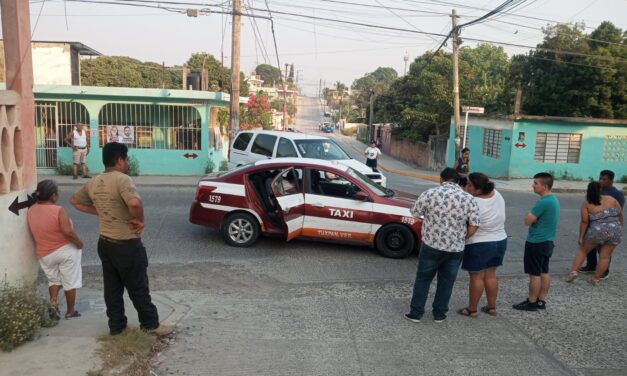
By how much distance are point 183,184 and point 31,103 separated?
421 inches

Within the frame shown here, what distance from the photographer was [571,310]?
6.37m

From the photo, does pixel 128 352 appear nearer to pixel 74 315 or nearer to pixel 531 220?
pixel 74 315

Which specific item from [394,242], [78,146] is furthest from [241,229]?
[78,146]

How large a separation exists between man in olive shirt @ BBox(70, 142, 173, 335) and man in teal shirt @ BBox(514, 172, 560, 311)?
13.6 ft

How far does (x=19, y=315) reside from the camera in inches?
179

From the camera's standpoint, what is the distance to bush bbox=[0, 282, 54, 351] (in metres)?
4.47

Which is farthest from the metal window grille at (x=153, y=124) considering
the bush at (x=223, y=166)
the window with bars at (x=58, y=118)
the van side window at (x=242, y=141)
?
the van side window at (x=242, y=141)

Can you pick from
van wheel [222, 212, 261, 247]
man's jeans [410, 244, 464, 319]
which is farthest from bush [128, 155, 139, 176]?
man's jeans [410, 244, 464, 319]

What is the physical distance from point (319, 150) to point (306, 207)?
16.6 feet

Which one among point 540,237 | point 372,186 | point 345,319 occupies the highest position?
point 372,186

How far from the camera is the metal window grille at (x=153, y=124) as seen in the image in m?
18.0

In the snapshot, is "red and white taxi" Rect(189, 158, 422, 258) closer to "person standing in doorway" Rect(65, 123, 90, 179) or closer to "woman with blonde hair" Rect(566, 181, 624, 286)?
"woman with blonde hair" Rect(566, 181, 624, 286)

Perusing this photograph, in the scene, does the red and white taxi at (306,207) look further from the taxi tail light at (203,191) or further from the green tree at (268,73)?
the green tree at (268,73)

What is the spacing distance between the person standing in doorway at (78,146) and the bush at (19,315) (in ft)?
39.7
